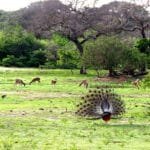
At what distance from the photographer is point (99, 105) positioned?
57.9 ft

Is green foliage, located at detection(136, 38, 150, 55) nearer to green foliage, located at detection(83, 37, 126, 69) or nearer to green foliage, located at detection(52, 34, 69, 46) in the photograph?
green foliage, located at detection(83, 37, 126, 69)

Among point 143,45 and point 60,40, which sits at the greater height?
point 60,40

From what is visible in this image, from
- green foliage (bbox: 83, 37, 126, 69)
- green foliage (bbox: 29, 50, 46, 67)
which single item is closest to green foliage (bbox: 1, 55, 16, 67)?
green foliage (bbox: 29, 50, 46, 67)

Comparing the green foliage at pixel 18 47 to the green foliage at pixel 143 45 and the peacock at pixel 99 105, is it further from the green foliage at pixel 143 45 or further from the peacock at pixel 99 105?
the peacock at pixel 99 105

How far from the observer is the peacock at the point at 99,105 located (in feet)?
57.9

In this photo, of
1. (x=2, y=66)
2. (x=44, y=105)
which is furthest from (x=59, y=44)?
(x=44, y=105)

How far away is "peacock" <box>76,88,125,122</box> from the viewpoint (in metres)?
17.7

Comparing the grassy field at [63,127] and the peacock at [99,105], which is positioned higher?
the peacock at [99,105]

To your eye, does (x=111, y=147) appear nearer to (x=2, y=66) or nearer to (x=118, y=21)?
(x=118, y=21)

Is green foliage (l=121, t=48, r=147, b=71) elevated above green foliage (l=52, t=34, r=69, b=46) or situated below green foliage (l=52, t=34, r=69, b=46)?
below

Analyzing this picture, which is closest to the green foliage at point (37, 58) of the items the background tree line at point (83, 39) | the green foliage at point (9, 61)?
the background tree line at point (83, 39)

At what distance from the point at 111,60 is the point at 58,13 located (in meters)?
13.7

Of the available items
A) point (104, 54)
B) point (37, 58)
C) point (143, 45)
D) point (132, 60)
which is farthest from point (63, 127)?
point (37, 58)

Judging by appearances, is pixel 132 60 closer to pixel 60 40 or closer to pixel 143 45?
pixel 143 45
